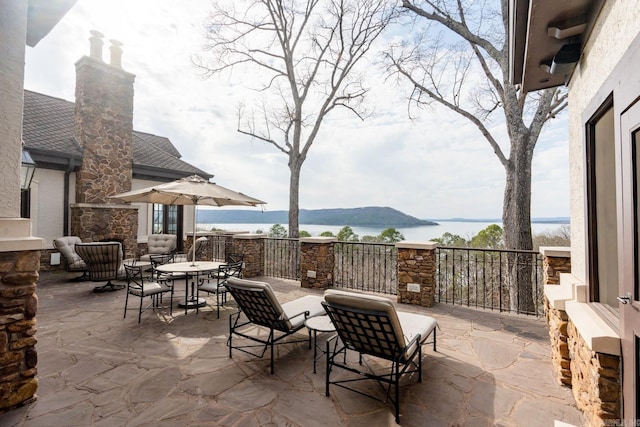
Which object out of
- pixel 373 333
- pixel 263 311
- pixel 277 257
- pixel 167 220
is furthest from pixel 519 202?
pixel 167 220

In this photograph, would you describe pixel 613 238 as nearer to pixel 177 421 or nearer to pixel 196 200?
pixel 177 421

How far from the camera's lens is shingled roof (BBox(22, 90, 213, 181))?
27.2 ft

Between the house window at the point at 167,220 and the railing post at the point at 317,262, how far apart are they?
264 inches

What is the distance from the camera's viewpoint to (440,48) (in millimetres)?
9531

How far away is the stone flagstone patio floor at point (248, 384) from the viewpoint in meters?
2.31

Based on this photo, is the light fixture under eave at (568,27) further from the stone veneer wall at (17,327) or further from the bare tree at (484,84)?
the stone veneer wall at (17,327)

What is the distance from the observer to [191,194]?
187 inches

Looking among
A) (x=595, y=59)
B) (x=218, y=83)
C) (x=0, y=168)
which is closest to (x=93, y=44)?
(x=218, y=83)

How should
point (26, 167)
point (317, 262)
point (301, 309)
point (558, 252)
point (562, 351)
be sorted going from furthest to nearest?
point (317, 262) → point (558, 252) → point (26, 167) → point (301, 309) → point (562, 351)

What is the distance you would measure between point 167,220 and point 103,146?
10.4 feet

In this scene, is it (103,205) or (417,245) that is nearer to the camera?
(417,245)

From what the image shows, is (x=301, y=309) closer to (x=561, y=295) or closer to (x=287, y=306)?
(x=287, y=306)

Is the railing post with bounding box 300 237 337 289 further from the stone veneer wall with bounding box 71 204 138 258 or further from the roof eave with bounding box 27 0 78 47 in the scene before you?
the stone veneer wall with bounding box 71 204 138 258

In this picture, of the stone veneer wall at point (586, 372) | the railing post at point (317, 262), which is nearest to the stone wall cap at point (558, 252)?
the stone veneer wall at point (586, 372)
